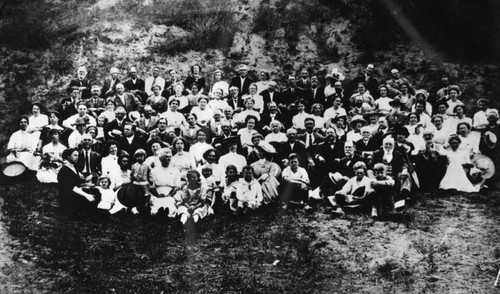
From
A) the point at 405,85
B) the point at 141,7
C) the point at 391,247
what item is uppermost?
the point at 141,7

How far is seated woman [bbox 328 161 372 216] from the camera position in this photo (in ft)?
24.9

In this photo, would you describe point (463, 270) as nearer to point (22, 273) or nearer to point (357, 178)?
point (357, 178)

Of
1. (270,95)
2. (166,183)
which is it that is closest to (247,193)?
(166,183)

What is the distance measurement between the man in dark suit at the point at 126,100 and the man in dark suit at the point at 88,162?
4.65ft

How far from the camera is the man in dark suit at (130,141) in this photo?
8.27 m

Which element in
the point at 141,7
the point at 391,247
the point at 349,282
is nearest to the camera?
the point at 349,282

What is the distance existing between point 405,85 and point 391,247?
359cm

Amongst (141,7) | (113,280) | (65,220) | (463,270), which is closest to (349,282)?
(463,270)

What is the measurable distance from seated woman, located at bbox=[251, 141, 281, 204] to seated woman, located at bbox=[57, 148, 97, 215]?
2511 millimetres

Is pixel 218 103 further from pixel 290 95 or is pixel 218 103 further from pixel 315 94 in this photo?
pixel 315 94

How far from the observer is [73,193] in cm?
775

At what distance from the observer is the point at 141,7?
41.8 feet

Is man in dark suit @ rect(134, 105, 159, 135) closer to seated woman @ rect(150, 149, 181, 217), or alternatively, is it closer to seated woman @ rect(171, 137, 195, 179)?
seated woman @ rect(171, 137, 195, 179)

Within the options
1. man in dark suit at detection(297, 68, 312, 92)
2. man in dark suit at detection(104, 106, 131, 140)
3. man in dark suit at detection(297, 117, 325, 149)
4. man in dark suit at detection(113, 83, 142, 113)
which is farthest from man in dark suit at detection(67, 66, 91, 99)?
man in dark suit at detection(297, 117, 325, 149)
